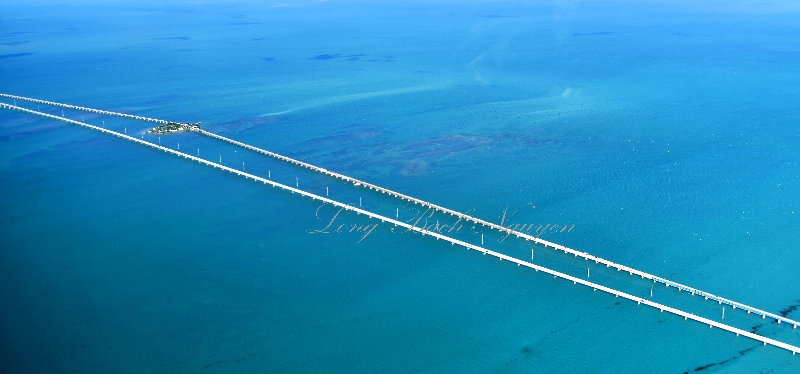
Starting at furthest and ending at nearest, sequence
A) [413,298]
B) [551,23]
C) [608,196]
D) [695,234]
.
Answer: [551,23], [608,196], [695,234], [413,298]

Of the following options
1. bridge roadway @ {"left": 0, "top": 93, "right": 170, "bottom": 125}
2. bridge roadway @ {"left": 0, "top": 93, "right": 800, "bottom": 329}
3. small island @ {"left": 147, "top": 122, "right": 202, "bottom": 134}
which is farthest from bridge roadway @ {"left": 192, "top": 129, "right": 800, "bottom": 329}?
bridge roadway @ {"left": 0, "top": 93, "right": 170, "bottom": 125}

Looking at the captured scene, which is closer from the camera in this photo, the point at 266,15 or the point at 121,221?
the point at 121,221

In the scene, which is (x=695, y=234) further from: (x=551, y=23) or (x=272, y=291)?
(x=551, y=23)

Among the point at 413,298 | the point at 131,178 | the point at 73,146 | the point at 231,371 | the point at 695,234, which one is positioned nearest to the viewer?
the point at 231,371

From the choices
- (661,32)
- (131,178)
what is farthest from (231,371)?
(661,32)

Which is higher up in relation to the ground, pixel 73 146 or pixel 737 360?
pixel 73 146
